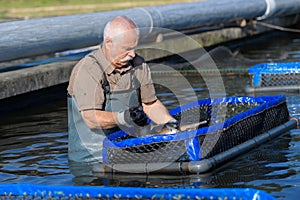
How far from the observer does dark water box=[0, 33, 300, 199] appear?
7121 millimetres

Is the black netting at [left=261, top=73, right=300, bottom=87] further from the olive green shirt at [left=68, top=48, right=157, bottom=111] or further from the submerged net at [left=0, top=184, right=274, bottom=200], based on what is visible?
the submerged net at [left=0, top=184, right=274, bottom=200]

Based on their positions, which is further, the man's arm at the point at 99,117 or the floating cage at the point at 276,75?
the floating cage at the point at 276,75

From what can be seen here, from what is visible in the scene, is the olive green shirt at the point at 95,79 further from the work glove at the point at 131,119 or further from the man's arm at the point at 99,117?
the work glove at the point at 131,119

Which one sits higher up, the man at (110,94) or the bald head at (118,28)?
the bald head at (118,28)

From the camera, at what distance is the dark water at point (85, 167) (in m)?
7.12

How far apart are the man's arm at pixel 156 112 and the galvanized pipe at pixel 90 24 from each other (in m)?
4.15

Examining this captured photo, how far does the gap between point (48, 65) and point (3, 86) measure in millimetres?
1548

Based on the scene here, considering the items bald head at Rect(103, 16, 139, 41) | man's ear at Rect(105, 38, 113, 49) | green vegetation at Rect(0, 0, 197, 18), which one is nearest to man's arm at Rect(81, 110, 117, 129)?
man's ear at Rect(105, 38, 113, 49)

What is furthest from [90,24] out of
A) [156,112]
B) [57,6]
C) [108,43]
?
[57,6]

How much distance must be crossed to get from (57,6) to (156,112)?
59.5 ft

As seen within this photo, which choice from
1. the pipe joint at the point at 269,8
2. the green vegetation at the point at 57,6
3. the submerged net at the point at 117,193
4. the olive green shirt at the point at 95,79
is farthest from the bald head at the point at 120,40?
the green vegetation at the point at 57,6

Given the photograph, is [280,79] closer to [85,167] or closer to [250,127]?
[250,127]

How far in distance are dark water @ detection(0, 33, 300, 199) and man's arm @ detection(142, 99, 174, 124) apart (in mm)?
728

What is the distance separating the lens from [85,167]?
769 cm
